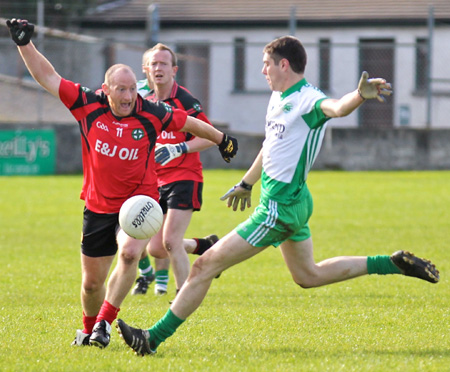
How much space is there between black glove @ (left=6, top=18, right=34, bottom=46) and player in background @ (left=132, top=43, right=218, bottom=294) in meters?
2.08

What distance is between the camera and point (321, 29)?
1175 inches

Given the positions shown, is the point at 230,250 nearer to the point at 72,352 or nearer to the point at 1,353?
the point at 72,352

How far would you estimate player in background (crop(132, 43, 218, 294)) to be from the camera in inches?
322

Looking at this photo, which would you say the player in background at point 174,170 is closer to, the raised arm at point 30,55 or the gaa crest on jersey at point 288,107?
the raised arm at point 30,55

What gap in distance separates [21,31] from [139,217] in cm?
159

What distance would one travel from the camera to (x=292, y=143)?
5.86 meters

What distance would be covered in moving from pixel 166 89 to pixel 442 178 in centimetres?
1533

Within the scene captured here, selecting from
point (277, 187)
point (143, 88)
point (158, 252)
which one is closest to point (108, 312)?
point (277, 187)

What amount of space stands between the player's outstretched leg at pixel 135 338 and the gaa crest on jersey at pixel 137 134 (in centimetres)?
138

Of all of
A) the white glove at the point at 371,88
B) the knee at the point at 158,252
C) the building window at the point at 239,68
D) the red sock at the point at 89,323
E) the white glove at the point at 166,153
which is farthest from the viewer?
the building window at the point at 239,68

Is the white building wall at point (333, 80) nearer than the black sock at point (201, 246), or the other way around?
the black sock at point (201, 246)

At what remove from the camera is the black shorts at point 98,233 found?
631 centimetres

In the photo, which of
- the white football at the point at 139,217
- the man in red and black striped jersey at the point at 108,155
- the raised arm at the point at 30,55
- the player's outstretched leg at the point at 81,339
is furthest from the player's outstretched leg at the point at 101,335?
the raised arm at the point at 30,55

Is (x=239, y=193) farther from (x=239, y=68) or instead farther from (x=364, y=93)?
(x=239, y=68)
